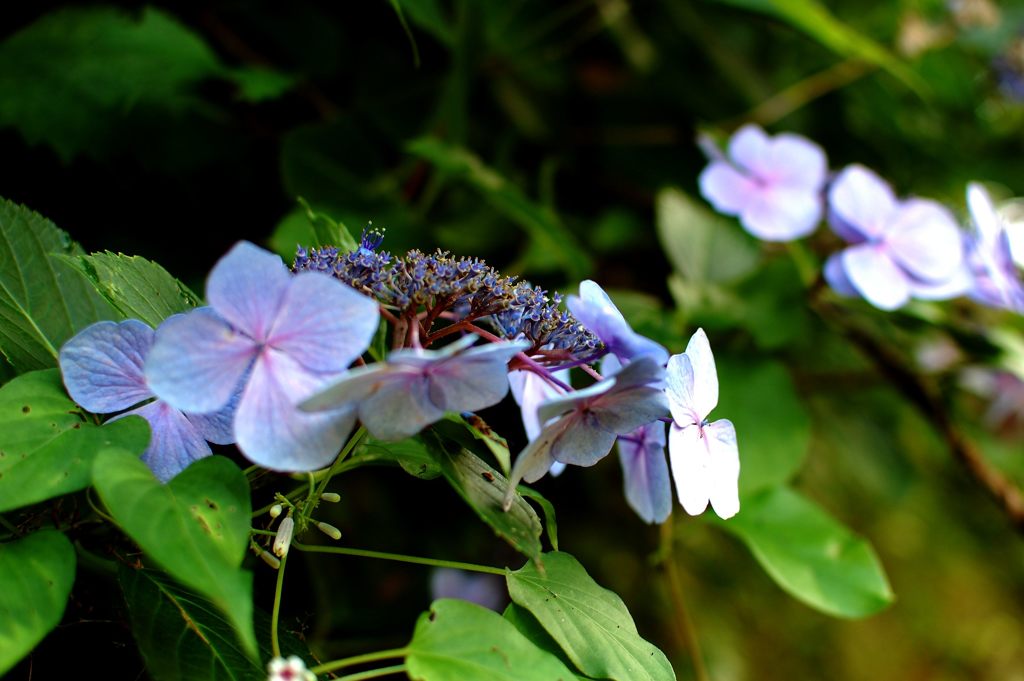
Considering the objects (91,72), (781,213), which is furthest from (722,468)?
(91,72)

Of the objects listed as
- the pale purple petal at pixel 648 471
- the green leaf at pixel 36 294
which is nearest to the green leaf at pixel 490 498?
the pale purple petal at pixel 648 471

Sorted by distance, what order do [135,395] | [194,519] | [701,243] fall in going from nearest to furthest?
[194,519]
[135,395]
[701,243]

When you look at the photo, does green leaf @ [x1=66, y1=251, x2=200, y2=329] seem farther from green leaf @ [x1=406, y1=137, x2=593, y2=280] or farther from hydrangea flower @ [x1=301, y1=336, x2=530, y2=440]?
green leaf @ [x1=406, y1=137, x2=593, y2=280]

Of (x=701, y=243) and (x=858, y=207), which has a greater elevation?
(x=858, y=207)

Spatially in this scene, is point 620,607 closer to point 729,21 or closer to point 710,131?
point 710,131

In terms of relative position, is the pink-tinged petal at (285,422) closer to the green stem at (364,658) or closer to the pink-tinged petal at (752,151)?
the green stem at (364,658)

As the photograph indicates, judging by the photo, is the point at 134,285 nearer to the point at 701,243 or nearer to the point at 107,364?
the point at 107,364
